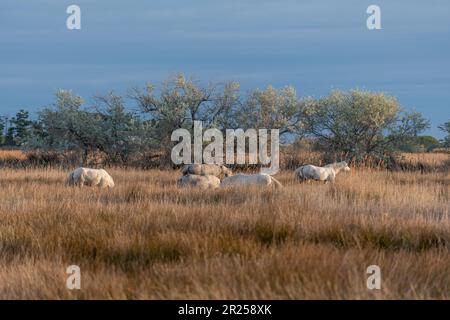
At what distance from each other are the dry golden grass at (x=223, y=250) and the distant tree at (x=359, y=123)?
1380 centimetres

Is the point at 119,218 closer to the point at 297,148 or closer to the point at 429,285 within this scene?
the point at 429,285

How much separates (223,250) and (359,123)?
1895cm

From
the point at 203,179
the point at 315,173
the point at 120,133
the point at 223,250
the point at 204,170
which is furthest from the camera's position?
the point at 120,133

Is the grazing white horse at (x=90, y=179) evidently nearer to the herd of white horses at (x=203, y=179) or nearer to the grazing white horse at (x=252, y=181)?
the herd of white horses at (x=203, y=179)

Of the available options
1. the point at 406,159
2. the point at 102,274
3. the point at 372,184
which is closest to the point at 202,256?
the point at 102,274

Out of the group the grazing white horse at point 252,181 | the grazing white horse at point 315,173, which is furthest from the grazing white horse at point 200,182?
the grazing white horse at point 315,173

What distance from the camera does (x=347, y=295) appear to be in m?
4.34

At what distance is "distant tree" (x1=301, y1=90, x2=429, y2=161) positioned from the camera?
2377 centimetres

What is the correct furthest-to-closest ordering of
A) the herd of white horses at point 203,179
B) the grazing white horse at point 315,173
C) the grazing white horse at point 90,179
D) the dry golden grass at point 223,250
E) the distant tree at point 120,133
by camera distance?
the distant tree at point 120,133 < the grazing white horse at point 315,173 < the grazing white horse at point 90,179 < the herd of white horses at point 203,179 < the dry golden grass at point 223,250

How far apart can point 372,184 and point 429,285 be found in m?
9.16

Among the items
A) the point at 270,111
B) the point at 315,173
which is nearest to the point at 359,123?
the point at 270,111

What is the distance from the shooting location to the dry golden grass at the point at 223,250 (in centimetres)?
460

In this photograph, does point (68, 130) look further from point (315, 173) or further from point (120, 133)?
point (315, 173)

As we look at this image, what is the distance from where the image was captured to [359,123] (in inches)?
939
